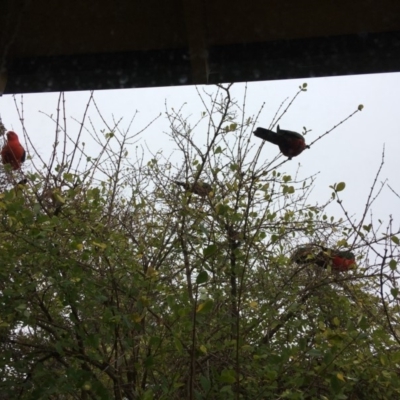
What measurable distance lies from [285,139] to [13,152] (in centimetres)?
131

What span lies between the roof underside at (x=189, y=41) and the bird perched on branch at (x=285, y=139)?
29.5 inches

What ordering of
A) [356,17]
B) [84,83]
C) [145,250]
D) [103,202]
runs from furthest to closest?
1. [103,202]
2. [145,250]
3. [84,83]
4. [356,17]

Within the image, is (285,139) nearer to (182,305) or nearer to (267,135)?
(267,135)

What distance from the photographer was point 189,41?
1.75 m

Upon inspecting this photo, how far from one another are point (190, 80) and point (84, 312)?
0.86 metres

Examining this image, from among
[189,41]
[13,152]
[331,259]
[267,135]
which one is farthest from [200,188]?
[189,41]

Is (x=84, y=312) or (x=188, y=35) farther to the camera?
(x=84, y=312)

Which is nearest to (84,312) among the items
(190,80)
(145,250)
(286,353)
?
(145,250)

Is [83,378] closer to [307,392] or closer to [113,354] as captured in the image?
[113,354]

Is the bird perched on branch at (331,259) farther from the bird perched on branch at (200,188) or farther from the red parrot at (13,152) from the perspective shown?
the red parrot at (13,152)

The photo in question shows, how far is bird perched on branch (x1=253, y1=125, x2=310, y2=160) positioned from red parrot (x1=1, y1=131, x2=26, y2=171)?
115cm

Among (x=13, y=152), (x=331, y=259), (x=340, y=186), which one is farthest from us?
(x=13, y=152)

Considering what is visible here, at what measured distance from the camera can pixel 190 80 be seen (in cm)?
193

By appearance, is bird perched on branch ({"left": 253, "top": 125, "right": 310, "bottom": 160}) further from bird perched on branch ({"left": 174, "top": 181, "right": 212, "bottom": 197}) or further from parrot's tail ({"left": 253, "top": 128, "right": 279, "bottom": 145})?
bird perched on branch ({"left": 174, "top": 181, "right": 212, "bottom": 197})
